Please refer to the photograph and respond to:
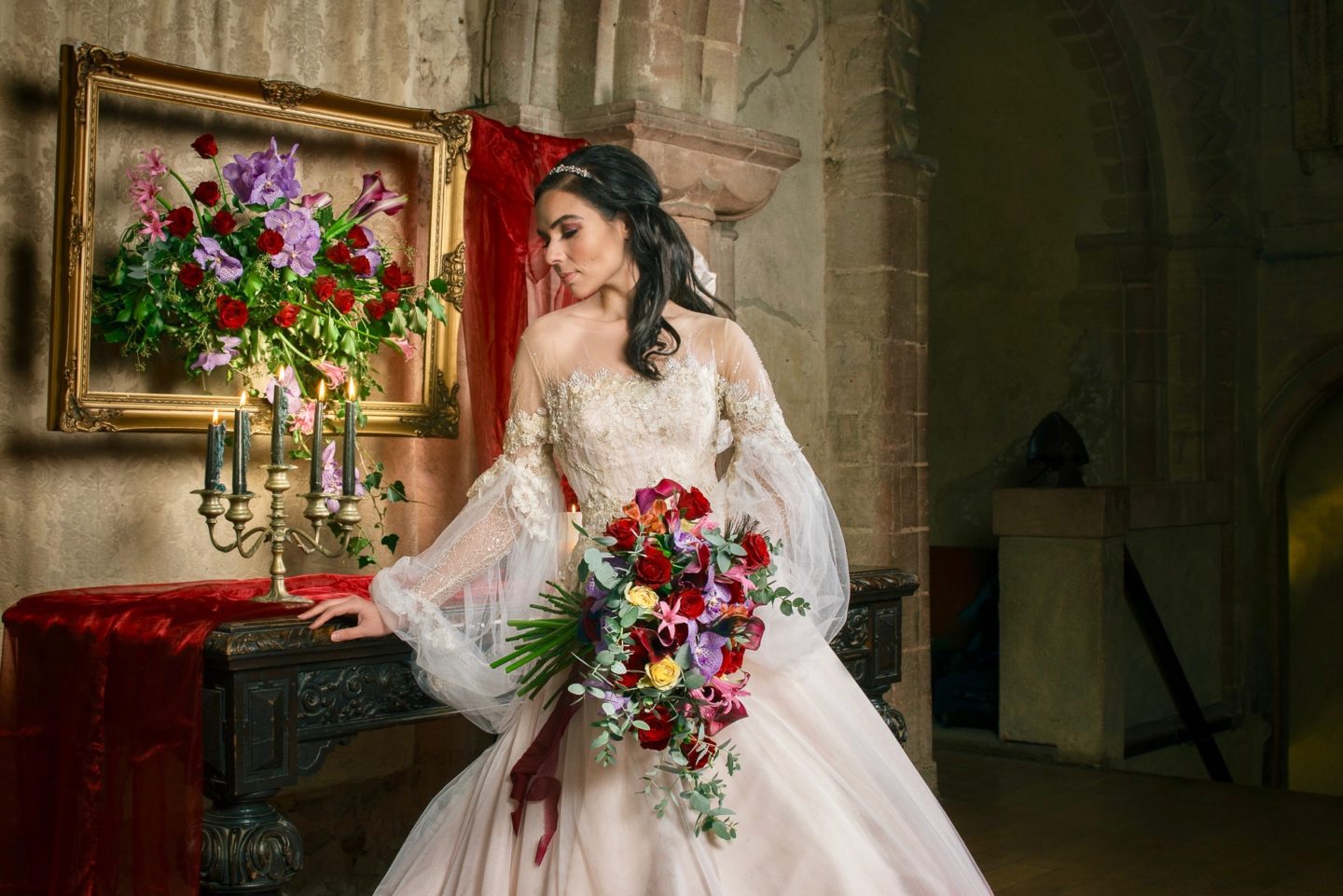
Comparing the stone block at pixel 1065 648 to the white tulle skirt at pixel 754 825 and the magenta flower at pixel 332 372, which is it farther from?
the white tulle skirt at pixel 754 825

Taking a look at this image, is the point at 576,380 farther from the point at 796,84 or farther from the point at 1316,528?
the point at 1316,528

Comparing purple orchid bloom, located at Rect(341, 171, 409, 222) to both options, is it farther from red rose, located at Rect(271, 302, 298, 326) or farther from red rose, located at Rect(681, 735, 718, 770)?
red rose, located at Rect(681, 735, 718, 770)

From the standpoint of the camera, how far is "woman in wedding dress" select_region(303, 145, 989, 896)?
253cm

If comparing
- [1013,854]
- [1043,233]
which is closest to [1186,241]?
[1043,233]

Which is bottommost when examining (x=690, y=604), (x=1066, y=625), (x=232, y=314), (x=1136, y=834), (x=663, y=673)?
(x=1136, y=834)

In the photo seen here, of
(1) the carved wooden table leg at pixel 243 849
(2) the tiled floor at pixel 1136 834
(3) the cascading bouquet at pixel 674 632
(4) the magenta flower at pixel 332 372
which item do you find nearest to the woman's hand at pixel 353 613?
(1) the carved wooden table leg at pixel 243 849

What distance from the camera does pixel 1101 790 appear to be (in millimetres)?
6305

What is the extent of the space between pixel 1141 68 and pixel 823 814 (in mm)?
6616

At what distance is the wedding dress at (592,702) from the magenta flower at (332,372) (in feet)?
3.14

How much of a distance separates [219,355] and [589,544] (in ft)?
4.48

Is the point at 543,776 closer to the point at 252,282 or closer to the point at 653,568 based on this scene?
the point at 653,568

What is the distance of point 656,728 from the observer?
95.0 inches

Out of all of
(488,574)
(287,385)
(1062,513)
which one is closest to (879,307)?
(1062,513)

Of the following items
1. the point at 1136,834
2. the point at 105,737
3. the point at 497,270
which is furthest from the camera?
the point at 1136,834
